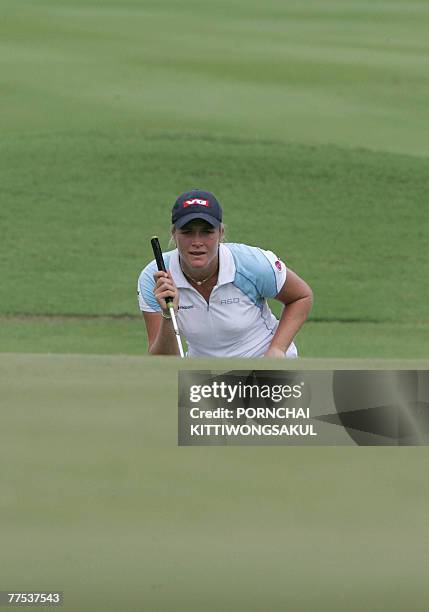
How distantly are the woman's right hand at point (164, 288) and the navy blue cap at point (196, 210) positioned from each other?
10.0 inches

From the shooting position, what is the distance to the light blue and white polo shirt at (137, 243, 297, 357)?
6.36m

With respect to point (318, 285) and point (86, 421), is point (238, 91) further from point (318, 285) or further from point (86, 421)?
point (86, 421)

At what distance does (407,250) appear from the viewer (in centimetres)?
1455

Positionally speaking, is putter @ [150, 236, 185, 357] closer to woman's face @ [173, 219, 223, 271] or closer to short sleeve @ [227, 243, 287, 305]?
woman's face @ [173, 219, 223, 271]

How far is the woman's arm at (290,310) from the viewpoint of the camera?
21.1 feet

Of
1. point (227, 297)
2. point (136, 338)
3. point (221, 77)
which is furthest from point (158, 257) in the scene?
point (221, 77)

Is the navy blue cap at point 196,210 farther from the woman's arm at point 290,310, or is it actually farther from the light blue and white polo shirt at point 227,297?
the woman's arm at point 290,310

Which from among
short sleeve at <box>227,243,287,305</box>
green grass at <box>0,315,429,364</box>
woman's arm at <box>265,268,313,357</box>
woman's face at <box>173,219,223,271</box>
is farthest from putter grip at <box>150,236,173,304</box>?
green grass at <box>0,315,429,364</box>

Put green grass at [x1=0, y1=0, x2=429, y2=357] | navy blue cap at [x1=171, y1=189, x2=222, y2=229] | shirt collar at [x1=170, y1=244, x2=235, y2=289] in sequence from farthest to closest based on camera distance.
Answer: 1. green grass at [x1=0, y1=0, x2=429, y2=357]
2. shirt collar at [x1=170, y1=244, x2=235, y2=289]
3. navy blue cap at [x1=171, y1=189, x2=222, y2=229]

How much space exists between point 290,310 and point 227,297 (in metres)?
0.33

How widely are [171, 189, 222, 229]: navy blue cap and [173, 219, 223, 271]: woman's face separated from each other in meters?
0.02

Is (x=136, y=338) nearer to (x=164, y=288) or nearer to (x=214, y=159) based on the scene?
(x=214, y=159)

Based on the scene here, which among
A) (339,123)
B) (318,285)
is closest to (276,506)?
(318,285)

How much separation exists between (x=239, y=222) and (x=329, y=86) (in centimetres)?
288
